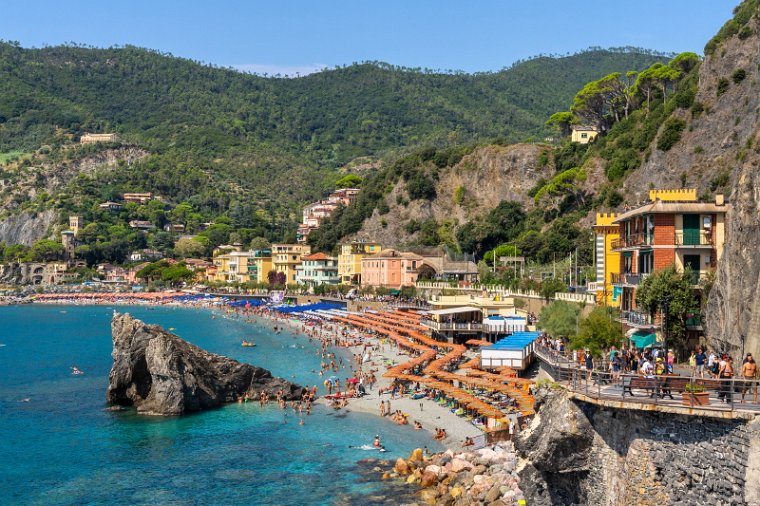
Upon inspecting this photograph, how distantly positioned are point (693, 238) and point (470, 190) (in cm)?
8050

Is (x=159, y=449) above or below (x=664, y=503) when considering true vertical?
below

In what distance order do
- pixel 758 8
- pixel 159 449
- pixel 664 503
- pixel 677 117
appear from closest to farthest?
pixel 664 503 < pixel 159 449 < pixel 758 8 < pixel 677 117

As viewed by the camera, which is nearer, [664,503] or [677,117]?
[664,503]

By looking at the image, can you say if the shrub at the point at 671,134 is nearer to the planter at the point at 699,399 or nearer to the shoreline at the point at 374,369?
the shoreline at the point at 374,369

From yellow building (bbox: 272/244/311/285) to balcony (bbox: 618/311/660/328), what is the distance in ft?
281

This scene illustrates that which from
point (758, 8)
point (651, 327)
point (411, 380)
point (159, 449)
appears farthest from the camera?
point (758, 8)

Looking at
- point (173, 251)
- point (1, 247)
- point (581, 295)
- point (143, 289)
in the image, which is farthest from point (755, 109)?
point (1, 247)

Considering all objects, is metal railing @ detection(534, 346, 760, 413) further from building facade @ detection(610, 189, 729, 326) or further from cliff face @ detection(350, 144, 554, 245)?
cliff face @ detection(350, 144, 554, 245)

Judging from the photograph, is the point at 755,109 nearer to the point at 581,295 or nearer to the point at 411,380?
the point at 581,295

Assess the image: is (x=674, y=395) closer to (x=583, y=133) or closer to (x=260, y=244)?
(x=583, y=133)

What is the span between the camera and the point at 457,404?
110ft

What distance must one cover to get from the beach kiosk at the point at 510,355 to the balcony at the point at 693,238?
35.7ft

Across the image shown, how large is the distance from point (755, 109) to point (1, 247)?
161305mm

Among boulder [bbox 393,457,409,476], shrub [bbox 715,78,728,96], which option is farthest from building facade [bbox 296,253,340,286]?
boulder [bbox 393,457,409,476]
